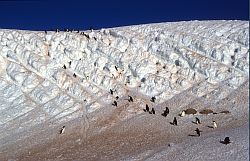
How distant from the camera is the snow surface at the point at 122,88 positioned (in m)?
57.4

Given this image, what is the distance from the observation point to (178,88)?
262 feet

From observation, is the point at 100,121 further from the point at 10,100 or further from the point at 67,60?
the point at 67,60

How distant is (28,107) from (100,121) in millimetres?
15325

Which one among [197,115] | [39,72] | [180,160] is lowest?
[180,160]

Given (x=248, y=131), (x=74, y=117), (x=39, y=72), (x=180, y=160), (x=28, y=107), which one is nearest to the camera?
(x=180, y=160)

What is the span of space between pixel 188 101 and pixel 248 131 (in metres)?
20.6

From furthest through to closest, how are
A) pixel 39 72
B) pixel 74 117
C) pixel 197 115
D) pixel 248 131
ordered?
1. pixel 39 72
2. pixel 74 117
3. pixel 197 115
4. pixel 248 131

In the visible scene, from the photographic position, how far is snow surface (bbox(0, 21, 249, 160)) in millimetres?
57438

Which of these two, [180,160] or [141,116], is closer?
[180,160]

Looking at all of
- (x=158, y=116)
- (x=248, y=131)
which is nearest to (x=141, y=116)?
(x=158, y=116)

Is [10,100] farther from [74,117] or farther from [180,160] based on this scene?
[180,160]

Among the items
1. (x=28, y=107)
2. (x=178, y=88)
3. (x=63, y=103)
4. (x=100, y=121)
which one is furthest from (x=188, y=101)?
(x=28, y=107)

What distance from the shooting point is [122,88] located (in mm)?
81375

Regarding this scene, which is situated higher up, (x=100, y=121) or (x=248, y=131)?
(x=100, y=121)
